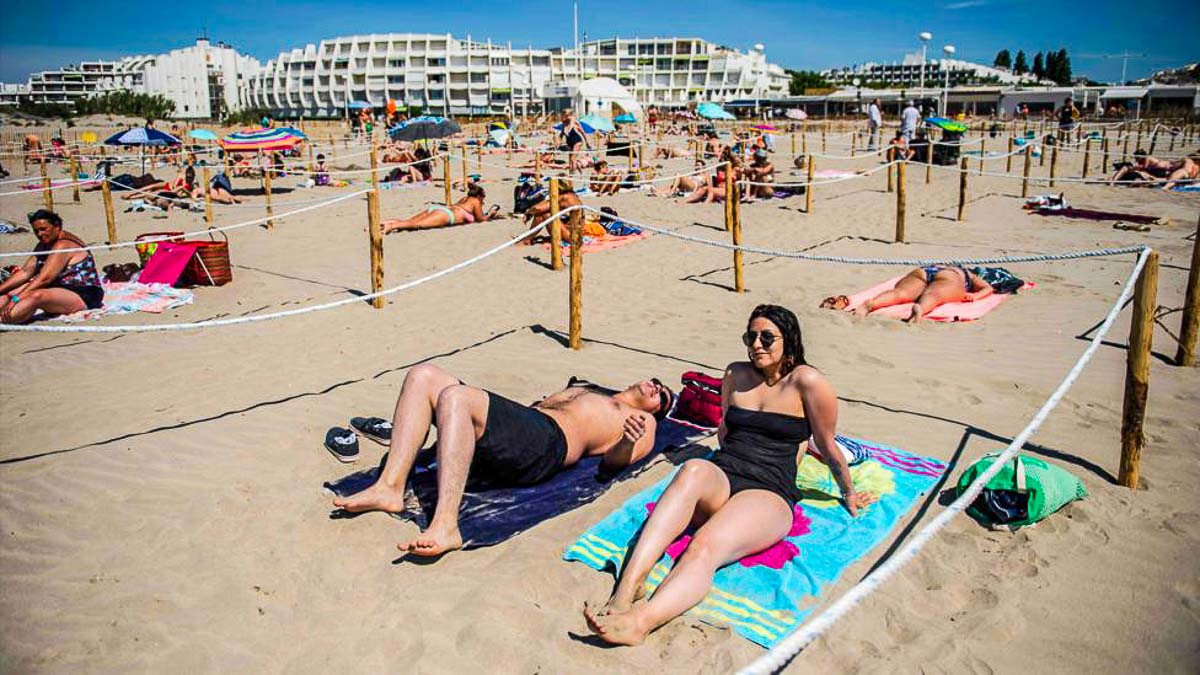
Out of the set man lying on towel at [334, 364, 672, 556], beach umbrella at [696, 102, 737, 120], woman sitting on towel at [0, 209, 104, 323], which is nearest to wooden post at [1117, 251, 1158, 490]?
man lying on towel at [334, 364, 672, 556]

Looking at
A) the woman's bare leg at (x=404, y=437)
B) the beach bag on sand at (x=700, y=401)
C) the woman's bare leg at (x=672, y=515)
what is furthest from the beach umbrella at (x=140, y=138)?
the woman's bare leg at (x=672, y=515)

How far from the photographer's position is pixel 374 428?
4.33m

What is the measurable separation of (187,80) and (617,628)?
125541 mm

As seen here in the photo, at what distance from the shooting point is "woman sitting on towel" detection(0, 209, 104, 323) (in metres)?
6.73

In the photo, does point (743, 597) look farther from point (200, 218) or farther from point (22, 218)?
point (22, 218)

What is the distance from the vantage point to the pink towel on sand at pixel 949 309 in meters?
6.64

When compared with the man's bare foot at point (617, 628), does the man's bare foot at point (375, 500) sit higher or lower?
higher

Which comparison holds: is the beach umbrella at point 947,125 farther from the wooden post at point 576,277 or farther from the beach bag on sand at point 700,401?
the beach bag on sand at point 700,401

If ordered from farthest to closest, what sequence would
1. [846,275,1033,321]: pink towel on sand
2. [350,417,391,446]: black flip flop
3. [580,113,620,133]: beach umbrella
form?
[580,113,620,133]: beach umbrella → [846,275,1033,321]: pink towel on sand → [350,417,391,446]: black flip flop

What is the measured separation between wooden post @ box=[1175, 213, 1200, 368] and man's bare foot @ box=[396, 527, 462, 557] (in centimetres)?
449

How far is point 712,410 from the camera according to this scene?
14.9 feet

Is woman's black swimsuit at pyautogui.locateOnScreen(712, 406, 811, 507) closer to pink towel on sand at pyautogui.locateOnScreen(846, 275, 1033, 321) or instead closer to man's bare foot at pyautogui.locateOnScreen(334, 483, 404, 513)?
man's bare foot at pyautogui.locateOnScreen(334, 483, 404, 513)

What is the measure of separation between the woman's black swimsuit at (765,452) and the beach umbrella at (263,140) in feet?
52.3

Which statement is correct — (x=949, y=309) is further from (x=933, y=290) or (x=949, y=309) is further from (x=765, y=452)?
(x=765, y=452)
